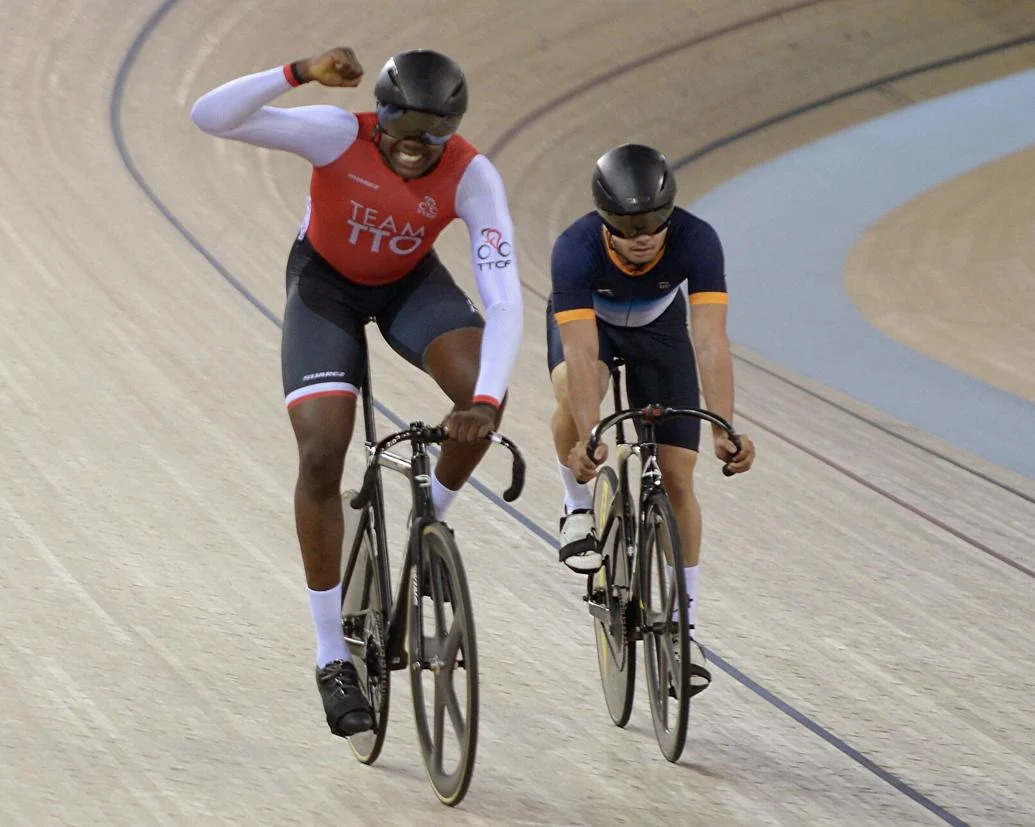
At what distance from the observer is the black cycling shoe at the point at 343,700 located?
8.88 feet

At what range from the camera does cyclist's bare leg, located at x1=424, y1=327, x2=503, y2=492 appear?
9.02 feet

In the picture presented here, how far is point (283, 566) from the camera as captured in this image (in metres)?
3.67

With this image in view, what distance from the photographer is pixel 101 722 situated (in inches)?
114

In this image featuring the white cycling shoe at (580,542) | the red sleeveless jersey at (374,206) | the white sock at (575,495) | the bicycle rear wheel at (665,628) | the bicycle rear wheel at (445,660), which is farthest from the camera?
the white sock at (575,495)

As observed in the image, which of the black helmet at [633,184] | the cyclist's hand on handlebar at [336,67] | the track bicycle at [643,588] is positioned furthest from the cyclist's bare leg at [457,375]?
the cyclist's hand on handlebar at [336,67]

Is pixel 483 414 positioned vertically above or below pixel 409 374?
below

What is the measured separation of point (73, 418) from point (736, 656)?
213 centimetres

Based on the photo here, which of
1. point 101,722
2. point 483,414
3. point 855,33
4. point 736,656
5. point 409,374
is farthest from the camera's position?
point 855,33

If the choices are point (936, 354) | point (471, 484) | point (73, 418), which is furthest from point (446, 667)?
point (936, 354)

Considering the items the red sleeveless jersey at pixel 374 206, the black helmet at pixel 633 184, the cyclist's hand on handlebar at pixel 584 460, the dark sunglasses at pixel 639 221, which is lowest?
the cyclist's hand on handlebar at pixel 584 460

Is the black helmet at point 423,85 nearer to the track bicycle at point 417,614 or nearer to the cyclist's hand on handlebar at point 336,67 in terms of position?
the cyclist's hand on handlebar at point 336,67

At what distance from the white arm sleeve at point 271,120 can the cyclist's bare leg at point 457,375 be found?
1.32ft

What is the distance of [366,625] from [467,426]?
644mm

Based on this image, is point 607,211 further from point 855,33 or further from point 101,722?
point 855,33
